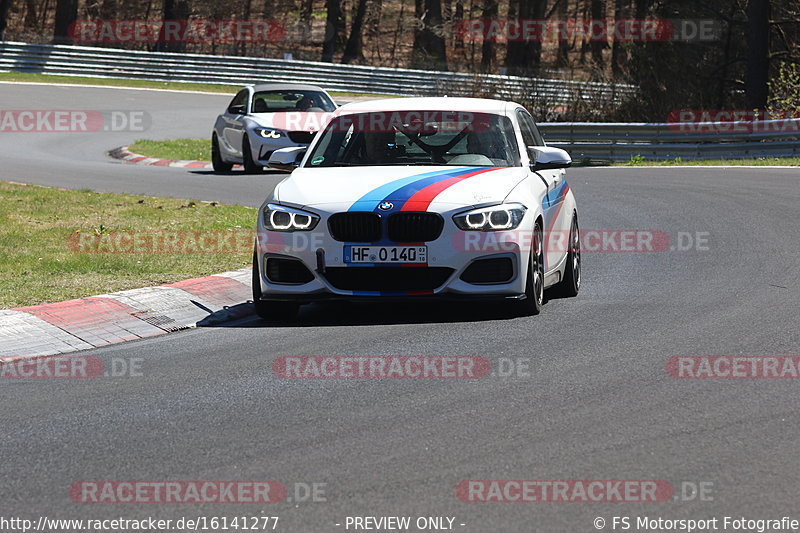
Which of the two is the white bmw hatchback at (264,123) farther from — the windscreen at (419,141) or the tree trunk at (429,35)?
the tree trunk at (429,35)

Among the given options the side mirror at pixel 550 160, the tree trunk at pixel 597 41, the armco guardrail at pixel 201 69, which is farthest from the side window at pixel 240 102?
the tree trunk at pixel 597 41

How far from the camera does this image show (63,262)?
11680 millimetres

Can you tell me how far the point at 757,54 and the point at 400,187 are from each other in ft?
81.0

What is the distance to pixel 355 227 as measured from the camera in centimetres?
917

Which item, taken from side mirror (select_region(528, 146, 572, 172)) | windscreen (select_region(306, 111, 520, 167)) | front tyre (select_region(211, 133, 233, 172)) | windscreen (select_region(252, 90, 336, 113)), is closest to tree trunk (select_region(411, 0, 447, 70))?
windscreen (select_region(252, 90, 336, 113))

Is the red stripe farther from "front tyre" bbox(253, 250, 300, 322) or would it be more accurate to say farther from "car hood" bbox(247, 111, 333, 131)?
"car hood" bbox(247, 111, 333, 131)

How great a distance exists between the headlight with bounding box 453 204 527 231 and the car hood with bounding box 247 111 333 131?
14.3 metres

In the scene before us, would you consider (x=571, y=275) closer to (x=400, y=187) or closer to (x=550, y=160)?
(x=550, y=160)

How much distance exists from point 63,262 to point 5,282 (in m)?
1.14

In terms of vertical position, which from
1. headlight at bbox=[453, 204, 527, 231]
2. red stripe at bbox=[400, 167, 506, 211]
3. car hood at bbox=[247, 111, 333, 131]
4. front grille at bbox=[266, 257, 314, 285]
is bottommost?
car hood at bbox=[247, 111, 333, 131]

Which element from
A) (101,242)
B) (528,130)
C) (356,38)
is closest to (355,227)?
(528,130)

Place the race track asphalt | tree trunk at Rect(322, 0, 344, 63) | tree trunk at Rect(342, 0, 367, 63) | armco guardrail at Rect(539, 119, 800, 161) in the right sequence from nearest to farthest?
the race track asphalt < armco guardrail at Rect(539, 119, 800, 161) < tree trunk at Rect(322, 0, 344, 63) < tree trunk at Rect(342, 0, 367, 63)

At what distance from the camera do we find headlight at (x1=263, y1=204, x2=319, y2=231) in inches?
364

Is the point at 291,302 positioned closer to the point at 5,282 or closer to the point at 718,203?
the point at 5,282
